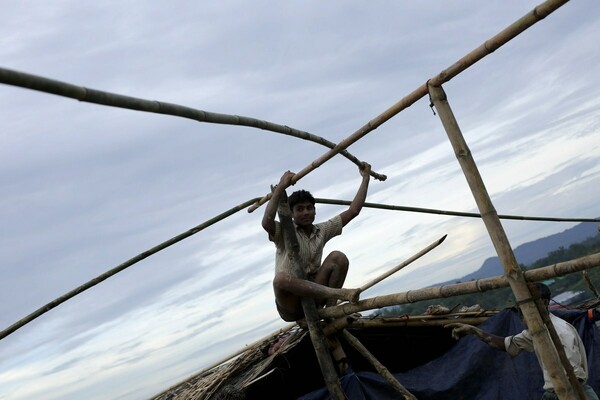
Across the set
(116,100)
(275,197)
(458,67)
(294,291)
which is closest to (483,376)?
(294,291)

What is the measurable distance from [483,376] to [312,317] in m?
1.36

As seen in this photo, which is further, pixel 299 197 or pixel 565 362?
pixel 299 197

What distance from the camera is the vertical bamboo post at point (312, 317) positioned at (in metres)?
4.86

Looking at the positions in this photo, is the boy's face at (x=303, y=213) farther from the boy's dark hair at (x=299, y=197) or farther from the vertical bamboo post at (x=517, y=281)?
the vertical bamboo post at (x=517, y=281)

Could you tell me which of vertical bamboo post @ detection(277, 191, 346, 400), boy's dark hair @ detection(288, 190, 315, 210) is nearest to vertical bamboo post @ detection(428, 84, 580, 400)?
vertical bamboo post @ detection(277, 191, 346, 400)

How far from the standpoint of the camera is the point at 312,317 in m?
4.88

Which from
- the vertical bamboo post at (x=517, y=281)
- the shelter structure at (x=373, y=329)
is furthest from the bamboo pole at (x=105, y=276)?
the vertical bamboo post at (x=517, y=281)

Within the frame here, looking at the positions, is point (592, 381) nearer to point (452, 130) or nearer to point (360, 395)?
point (360, 395)

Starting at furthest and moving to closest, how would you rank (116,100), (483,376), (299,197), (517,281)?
(299,197), (483,376), (517,281), (116,100)

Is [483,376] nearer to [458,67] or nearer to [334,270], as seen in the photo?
[334,270]

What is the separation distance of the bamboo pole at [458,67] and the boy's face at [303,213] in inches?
20.5

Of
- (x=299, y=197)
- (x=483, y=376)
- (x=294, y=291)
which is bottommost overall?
(x=483, y=376)

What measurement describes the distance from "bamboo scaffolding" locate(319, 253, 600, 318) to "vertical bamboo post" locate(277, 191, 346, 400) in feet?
0.74

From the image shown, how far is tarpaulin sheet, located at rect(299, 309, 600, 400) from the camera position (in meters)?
4.81
